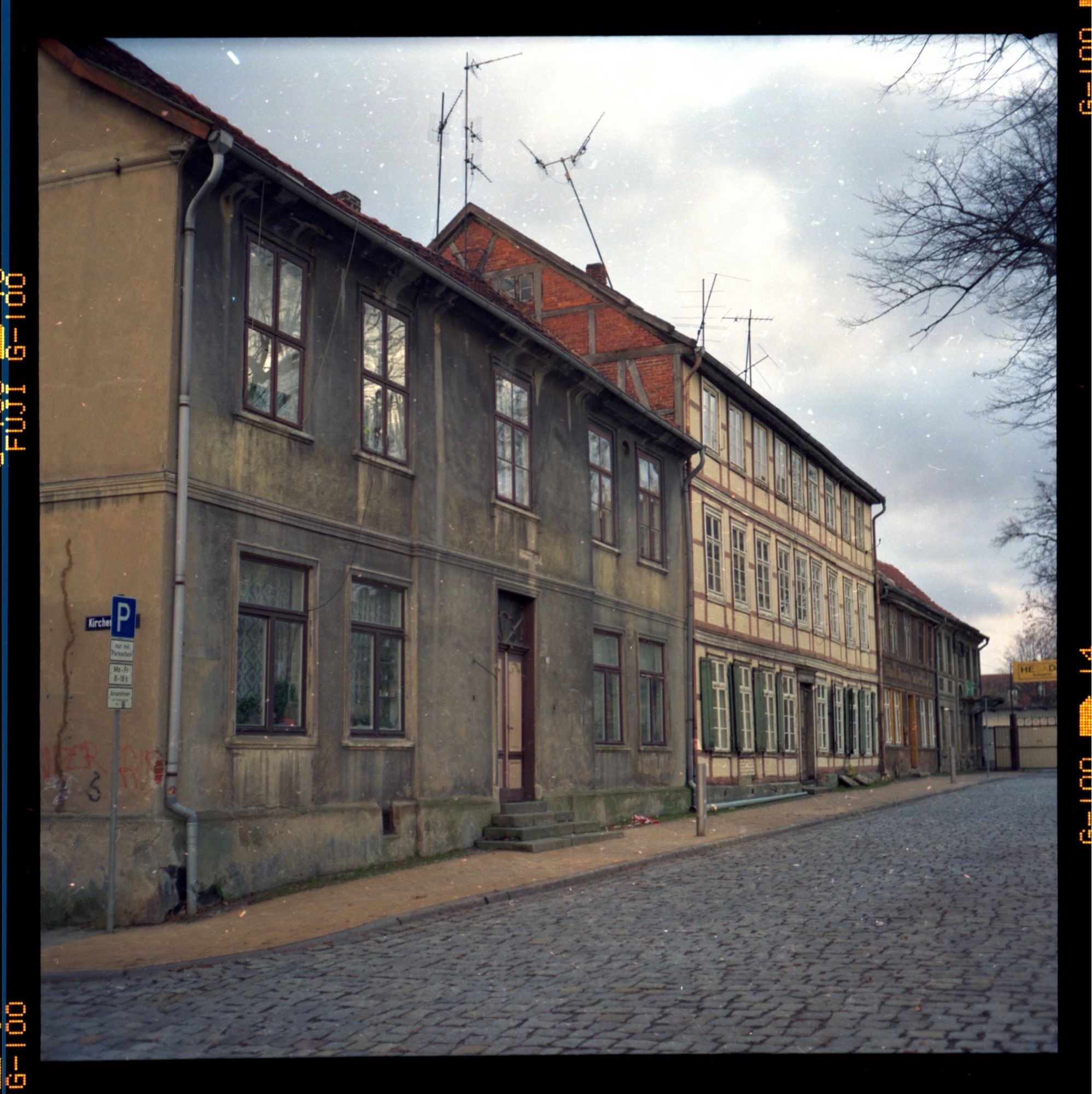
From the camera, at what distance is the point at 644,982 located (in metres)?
7.47


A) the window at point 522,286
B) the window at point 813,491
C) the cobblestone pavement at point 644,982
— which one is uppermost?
the window at point 522,286

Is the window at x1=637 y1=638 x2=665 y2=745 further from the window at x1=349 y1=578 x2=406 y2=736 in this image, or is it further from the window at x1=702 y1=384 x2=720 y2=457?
the window at x1=349 y1=578 x2=406 y2=736

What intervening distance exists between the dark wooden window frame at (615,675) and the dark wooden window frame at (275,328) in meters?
8.24

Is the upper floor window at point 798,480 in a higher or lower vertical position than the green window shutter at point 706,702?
higher

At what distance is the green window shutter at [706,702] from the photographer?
24.6 meters

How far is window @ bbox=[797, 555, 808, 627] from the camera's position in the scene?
1303 inches

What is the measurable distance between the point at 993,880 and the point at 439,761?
6513 mm

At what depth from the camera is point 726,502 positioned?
27.3 meters

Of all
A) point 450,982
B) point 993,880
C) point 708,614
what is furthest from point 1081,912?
point 708,614

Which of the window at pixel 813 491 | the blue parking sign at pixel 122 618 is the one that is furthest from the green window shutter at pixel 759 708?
the blue parking sign at pixel 122 618

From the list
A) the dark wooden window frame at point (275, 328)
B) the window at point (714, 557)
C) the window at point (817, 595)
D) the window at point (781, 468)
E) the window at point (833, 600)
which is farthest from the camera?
the window at point (833, 600)

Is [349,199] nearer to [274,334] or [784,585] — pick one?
[274,334]

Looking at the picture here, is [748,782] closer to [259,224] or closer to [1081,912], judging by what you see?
[259,224]

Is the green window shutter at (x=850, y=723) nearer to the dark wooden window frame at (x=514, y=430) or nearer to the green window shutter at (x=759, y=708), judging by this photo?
the green window shutter at (x=759, y=708)
